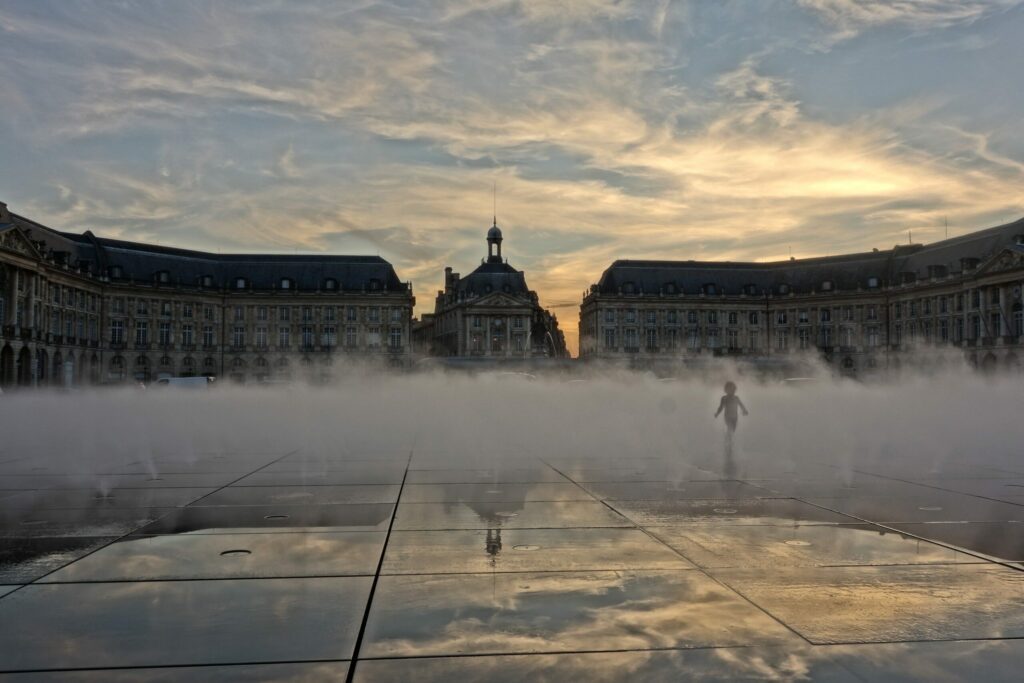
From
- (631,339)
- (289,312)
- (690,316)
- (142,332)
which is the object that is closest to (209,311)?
(142,332)

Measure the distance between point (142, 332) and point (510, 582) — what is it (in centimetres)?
11895

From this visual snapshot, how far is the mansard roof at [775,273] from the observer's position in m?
119

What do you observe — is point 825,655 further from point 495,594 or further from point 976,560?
point 976,560

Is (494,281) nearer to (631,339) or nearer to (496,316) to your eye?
(496,316)

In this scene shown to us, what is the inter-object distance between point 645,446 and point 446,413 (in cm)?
1771

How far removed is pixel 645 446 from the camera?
22516 mm

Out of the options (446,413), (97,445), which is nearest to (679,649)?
(97,445)

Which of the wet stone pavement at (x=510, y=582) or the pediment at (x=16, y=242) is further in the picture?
the pediment at (x=16, y=242)

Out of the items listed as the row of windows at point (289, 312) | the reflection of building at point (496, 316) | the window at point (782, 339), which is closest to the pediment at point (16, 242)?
the row of windows at point (289, 312)

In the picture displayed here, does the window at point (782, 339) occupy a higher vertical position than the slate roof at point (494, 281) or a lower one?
lower

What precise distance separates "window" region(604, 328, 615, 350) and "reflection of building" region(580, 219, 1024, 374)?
151 millimetres

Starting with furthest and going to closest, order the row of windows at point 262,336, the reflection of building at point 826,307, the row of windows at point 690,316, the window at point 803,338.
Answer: the row of windows at point 690,316, the window at point 803,338, the row of windows at point 262,336, the reflection of building at point 826,307

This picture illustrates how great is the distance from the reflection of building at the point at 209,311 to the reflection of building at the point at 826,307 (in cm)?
3411

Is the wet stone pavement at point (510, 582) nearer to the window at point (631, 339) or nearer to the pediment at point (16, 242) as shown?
the pediment at point (16, 242)
